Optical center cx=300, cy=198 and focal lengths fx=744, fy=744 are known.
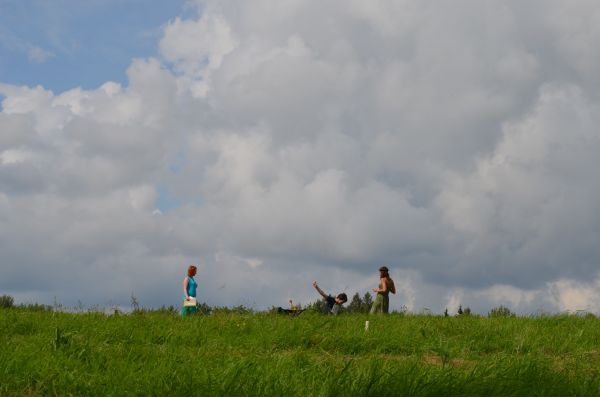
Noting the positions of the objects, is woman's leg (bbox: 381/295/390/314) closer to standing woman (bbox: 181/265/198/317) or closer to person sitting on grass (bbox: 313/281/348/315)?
person sitting on grass (bbox: 313/281/348/315)

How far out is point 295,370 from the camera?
7328 millimetres

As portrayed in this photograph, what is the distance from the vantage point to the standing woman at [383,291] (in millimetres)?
19987

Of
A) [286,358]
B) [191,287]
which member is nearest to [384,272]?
[191,287]

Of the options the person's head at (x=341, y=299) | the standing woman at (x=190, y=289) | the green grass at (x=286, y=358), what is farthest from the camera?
the person's head at (x=341, y=299)

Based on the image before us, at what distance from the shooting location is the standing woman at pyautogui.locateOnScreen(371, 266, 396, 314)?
787 inches

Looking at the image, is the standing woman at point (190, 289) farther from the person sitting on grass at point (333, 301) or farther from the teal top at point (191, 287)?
the person sitting on grass at point (333, 301)

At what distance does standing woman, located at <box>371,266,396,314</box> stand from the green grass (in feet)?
17.0

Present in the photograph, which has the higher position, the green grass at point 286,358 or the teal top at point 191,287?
the teal top at point 191,287

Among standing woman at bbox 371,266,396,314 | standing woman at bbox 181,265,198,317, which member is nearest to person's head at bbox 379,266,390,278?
standing woman at bbox 371,266,396,314

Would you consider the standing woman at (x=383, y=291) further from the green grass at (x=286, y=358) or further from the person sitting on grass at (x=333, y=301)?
the green grass at (x=286, y=358)

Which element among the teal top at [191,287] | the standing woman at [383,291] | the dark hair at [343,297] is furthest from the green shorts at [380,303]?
the teal top at [191,287]

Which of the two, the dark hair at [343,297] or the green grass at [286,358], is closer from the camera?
the green grass at [286,358]

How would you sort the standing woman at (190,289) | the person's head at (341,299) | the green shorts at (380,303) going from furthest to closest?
1. the person's head at (341,299)
2. the green shorts at (380,303)
3. the standing woman at (190,289)

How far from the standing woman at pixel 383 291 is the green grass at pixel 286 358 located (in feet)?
17.0
